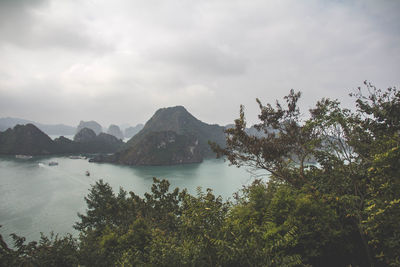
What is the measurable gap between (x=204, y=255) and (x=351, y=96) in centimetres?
897

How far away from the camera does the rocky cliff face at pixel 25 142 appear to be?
112562 mm

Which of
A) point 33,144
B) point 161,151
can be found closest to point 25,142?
point 33,144

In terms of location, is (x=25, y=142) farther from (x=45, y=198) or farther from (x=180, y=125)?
(x=45, y=198)

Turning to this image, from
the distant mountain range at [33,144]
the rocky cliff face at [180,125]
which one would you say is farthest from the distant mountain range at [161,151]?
the distant mountain range at [33,144]

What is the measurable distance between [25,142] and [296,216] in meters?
155

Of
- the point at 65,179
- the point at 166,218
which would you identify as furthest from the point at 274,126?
the point at 65,179

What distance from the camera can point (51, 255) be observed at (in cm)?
575

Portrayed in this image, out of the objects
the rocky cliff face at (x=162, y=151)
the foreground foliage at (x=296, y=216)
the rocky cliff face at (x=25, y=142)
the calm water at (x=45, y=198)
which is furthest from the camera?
the rocky cliff face at (x=25, y=142)

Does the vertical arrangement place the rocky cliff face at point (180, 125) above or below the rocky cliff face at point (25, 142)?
above

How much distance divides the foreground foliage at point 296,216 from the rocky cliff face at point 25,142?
142m

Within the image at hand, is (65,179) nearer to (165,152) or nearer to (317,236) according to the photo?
(165,152)

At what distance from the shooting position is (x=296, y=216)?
18.2 feet

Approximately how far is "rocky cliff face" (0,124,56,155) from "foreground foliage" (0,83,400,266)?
142 meters

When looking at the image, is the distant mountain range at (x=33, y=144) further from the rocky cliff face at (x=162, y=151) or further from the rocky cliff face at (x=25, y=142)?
the rocky cliff face at (x=162, y=151)
